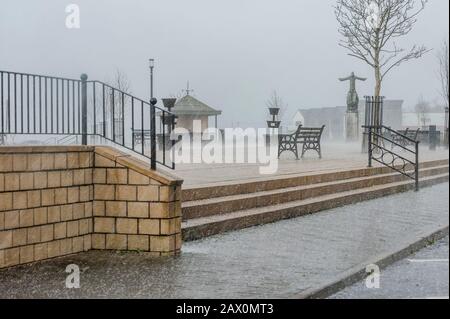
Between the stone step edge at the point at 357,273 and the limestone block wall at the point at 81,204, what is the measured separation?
2.01 m

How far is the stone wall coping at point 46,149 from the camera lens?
648cm

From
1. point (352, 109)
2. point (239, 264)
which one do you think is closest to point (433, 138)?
point (352, 109)

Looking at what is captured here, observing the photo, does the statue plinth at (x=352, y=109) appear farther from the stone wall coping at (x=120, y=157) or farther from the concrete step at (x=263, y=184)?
the stone wall coping at (x=120, y=157)

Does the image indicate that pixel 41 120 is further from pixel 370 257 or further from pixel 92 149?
pixel 370 257

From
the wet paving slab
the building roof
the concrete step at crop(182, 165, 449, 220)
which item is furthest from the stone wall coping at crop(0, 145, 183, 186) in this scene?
the building roof

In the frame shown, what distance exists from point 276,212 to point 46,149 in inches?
155

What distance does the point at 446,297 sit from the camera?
539 centimetres

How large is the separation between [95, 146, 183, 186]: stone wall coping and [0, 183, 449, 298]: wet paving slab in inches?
32.6

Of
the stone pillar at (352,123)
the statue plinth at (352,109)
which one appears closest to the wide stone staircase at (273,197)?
the statue plinth at (352,109)

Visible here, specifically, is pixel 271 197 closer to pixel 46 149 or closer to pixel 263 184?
pixel 263 184

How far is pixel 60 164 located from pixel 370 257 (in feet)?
11.5
